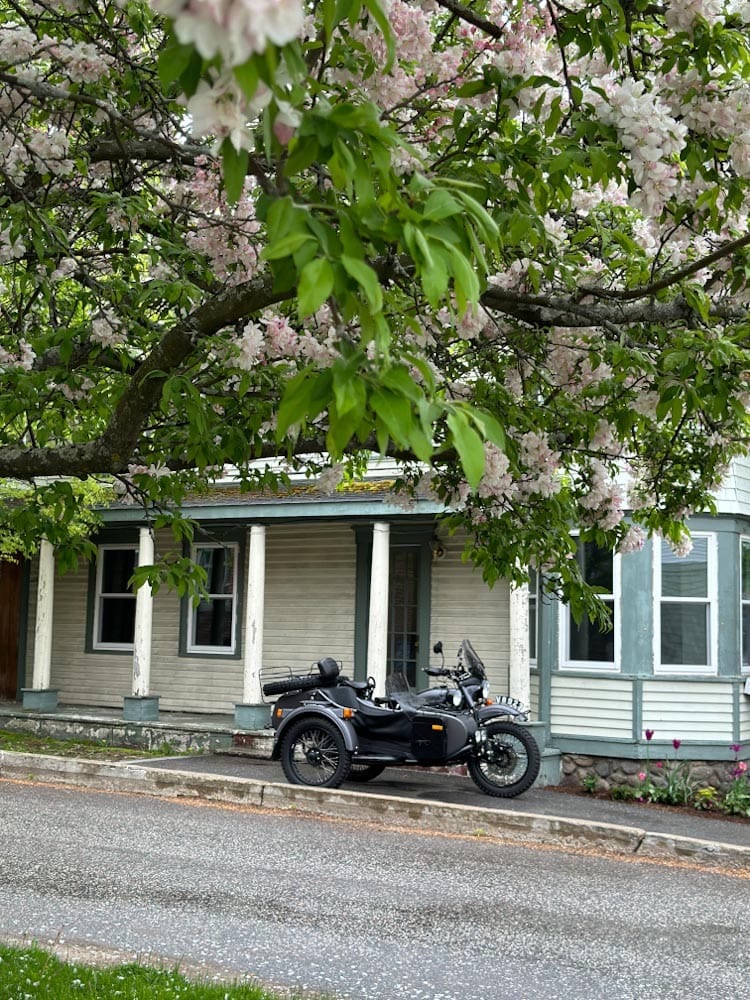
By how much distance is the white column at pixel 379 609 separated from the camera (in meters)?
14.5

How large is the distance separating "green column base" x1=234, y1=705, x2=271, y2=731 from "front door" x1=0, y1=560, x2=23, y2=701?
6.46m

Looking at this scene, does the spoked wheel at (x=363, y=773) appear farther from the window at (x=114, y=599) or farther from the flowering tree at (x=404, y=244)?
the window at (x=114, y=599)

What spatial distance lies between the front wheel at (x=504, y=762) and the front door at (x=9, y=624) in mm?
11270

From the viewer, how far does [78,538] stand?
22.1ft

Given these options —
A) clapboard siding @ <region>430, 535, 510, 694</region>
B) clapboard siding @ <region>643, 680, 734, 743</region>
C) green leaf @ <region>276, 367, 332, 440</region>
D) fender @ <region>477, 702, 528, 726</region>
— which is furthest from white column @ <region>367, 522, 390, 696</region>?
green leaf @ <region>276, 367, 332, 440</region>

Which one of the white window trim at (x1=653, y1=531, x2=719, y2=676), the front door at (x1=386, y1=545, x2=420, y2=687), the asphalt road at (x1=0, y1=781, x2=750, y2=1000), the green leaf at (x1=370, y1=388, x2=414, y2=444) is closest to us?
the green leaf at (x1=370, y1=388, x2=414, y2=444)

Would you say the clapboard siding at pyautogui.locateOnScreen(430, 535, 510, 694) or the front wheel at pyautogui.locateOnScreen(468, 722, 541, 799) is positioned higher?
the clapboard siding at pyautogui.locateOnScreen(430, 535, 510, 694)

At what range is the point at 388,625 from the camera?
1662 centimetres

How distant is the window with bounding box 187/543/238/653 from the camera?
58.7ft

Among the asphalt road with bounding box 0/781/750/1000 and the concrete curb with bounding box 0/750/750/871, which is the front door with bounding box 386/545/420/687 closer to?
the concrete curb with bounding box 0/750/750/871

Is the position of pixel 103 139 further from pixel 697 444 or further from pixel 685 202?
pixel 697 444

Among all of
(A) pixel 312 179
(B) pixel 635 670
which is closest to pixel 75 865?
(A) pixel 312 179

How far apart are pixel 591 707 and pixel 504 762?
3.04 metres

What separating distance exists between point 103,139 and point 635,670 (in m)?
9.76
